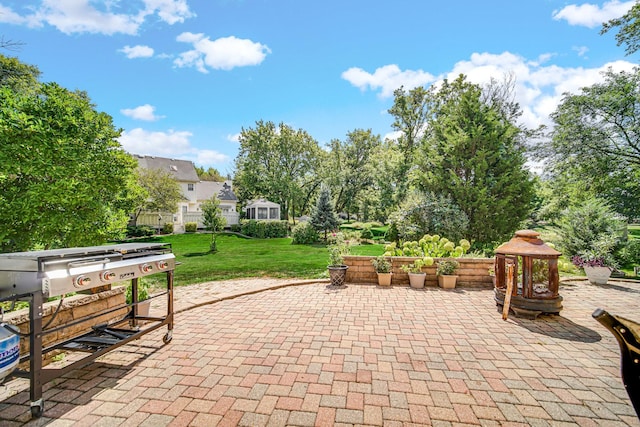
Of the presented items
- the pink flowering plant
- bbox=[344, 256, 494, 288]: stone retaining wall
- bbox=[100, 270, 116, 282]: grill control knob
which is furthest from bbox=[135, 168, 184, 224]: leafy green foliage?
the pink flowering plant

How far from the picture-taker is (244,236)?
21.6 m

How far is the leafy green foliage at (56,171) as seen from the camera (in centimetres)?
495

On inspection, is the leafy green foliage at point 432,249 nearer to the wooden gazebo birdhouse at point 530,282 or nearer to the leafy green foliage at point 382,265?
the leafy green foliage at point 382,265

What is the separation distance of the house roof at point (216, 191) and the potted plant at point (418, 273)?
85.8 feet

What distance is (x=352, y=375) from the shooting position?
2998 mm

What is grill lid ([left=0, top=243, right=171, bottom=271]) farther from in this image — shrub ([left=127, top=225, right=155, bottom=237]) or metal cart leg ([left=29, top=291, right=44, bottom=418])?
shrub ([left=127, top=225, right=155, bottom=237])

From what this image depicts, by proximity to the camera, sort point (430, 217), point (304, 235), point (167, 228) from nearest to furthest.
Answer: point (430, 217) < point (304, 235) < point (167, 228)

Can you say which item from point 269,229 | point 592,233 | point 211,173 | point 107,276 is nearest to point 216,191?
point 269,229

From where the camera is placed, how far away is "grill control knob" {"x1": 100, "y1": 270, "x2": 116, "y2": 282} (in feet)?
8.44

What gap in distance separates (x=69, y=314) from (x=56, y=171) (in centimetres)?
307

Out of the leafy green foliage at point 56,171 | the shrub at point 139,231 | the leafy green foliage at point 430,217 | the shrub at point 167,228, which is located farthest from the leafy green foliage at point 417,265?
the shrub at point 167,228

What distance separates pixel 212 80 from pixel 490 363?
12.5 meters

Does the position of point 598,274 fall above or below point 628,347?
below

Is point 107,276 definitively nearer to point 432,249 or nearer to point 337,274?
point 337,274
